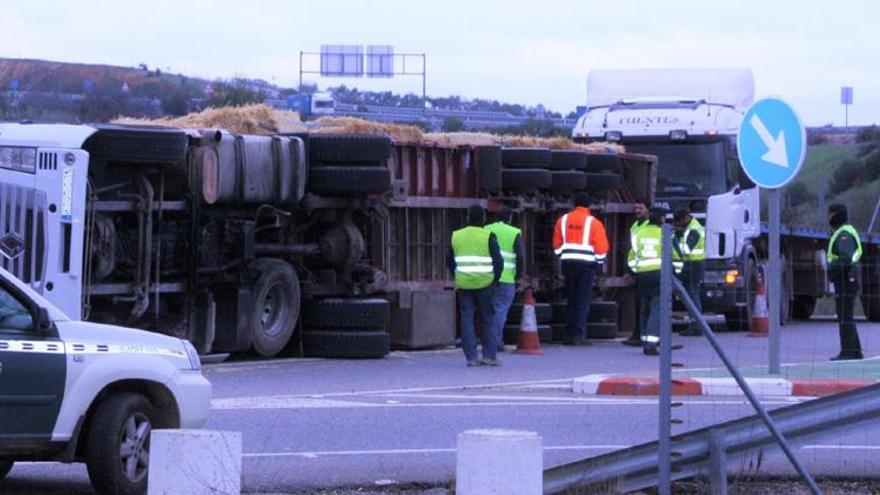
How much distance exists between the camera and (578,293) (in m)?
23.1

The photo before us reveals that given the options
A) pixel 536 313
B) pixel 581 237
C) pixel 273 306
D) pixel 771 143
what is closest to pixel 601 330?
pixel 536 313

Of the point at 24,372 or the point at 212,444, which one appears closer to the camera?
the point at 212,444

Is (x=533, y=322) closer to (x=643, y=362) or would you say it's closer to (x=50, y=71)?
(x=643, y=362)

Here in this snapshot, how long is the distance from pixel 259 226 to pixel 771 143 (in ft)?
21.9

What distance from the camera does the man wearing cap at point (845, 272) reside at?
19172mm

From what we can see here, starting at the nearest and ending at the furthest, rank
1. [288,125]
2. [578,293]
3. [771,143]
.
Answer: [771,143] → [288,125] → [578,293]

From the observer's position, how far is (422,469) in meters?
11.3

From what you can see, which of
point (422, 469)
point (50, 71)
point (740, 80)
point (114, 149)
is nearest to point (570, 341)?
point (740, 80)

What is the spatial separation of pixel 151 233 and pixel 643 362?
6.08 metres

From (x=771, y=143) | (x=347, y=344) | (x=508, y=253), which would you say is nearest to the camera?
(x=771, y=143)

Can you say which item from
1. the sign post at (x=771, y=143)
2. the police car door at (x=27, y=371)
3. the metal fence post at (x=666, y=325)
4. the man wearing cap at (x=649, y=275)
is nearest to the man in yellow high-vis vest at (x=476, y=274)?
the man wearing cap at (x=649, y=275)

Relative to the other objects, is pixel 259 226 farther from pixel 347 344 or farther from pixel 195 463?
pixel 195 463

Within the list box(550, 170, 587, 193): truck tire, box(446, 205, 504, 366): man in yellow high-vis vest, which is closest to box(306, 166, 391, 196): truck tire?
box(446, 205, 504, 366): man in yellow high-vis vest

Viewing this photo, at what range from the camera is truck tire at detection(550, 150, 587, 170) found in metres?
24.1
